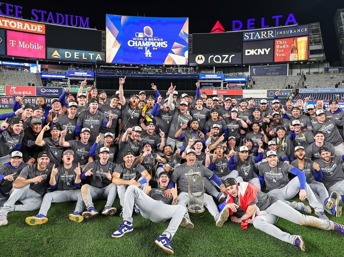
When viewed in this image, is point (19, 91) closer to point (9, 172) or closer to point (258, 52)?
point (9, 172)

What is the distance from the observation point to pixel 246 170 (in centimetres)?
802

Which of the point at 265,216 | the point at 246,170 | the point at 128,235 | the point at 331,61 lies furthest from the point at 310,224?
the point at 331,61

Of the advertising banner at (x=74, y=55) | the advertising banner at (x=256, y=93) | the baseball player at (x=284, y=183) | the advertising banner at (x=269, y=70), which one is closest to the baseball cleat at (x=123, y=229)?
the baseball player at (x=284, y=183)

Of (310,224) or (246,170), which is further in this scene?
(246,170)

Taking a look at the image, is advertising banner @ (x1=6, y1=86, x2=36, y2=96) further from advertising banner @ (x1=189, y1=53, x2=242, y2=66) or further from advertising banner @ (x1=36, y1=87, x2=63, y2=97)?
advertising banner @ (x1=189, y1=53, x2=242, y2=66)

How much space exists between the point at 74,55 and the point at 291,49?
36.3 metres

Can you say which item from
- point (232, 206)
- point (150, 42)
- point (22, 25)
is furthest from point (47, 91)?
point (232, 206)

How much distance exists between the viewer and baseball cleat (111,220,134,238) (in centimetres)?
555

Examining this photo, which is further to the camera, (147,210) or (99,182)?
(99,182)

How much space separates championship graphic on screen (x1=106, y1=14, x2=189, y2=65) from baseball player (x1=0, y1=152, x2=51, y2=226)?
43.4 m

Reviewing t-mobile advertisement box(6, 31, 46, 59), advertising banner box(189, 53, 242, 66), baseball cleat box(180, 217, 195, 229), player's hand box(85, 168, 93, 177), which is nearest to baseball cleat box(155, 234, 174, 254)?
baseball cleat box(180, 217, 195, 229)

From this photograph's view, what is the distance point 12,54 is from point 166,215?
46808mm

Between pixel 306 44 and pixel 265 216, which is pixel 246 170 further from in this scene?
pixel 306 44

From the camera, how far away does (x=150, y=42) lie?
4875 centimetres
